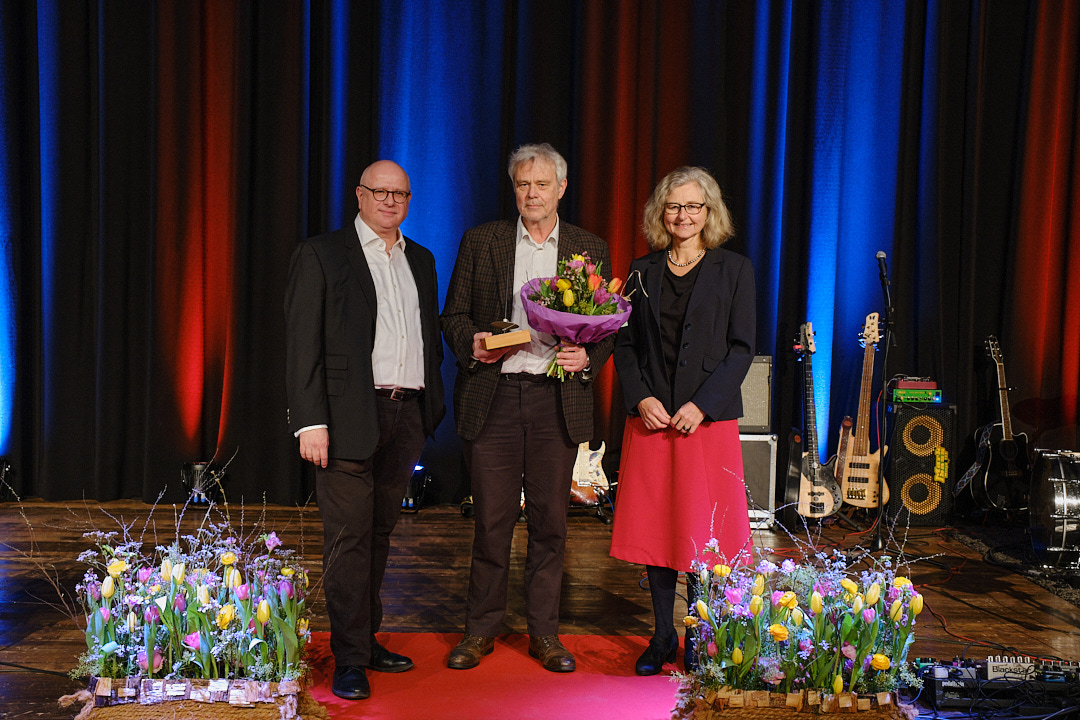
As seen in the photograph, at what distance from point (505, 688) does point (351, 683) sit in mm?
479

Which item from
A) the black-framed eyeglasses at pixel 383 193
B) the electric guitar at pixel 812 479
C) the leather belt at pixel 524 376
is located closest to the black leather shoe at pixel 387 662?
the leather belt at pixel 524 376

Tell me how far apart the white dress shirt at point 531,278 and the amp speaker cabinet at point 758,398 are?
251 cm

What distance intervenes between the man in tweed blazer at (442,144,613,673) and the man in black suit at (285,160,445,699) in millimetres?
183

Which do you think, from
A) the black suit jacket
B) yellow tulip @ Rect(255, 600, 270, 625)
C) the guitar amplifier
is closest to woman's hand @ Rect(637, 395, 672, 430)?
the black suit jacket

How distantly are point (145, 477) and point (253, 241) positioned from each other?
1.64m

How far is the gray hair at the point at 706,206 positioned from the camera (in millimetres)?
2654

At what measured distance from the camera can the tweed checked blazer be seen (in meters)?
2.73

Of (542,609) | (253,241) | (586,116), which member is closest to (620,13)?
(586,116)

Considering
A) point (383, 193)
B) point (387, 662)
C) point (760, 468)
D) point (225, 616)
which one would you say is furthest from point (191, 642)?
point (760, 468)

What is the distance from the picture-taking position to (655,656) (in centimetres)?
273

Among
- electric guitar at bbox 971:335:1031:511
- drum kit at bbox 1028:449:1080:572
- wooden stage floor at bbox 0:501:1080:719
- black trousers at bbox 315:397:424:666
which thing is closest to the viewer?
black trousers at bbox 315:397:424:666

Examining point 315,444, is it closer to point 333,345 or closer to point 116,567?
point 333,345

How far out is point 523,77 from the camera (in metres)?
5.40

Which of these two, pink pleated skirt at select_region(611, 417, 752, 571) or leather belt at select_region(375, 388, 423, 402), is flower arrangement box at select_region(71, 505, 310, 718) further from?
pink pleated skirt at select_region(611, 417, 752, 571)
